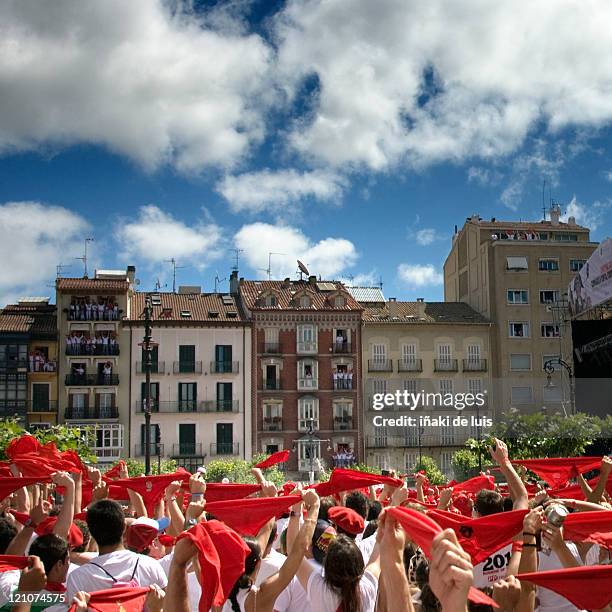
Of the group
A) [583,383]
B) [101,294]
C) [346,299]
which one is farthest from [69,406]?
[583,383]

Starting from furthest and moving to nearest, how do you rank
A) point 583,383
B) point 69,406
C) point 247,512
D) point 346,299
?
1. point 346,299
2. point 69,406
3. point 583,383
4. point 247,512

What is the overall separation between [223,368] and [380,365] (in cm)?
956

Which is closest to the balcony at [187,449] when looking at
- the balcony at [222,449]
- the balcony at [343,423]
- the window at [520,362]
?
the balcony at [222,449]

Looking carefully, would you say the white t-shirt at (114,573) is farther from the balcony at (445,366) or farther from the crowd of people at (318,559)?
the balcony at (445,366)

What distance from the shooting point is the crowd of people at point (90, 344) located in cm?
4931

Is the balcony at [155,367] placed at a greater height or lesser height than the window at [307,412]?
greater

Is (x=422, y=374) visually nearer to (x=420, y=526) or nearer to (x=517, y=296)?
(x=517, y=296)

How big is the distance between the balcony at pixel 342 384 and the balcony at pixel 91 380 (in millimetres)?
12685

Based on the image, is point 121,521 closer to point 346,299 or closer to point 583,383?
point 583,383

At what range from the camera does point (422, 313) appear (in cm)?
5491

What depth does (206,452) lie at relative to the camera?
49.8m

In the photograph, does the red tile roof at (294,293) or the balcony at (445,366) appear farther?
the balcony at (445,366)

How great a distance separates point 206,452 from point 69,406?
8177 millimetres

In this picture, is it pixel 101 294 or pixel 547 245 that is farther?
pixel 547 245
